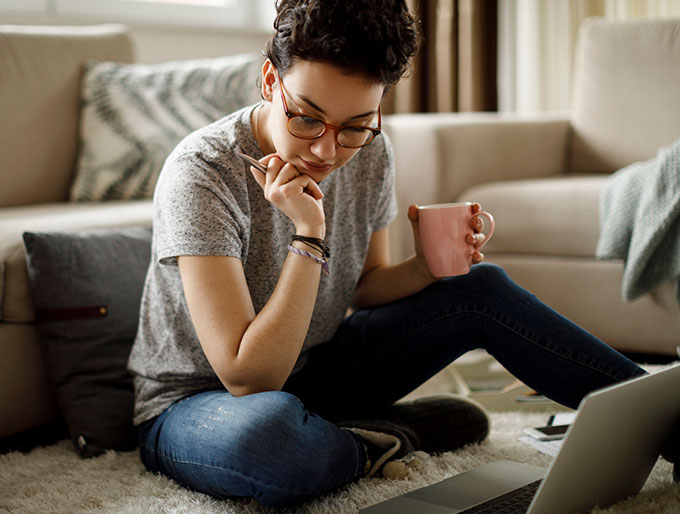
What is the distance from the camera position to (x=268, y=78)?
3.59 ft

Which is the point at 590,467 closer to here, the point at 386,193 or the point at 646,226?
the point at 386,193

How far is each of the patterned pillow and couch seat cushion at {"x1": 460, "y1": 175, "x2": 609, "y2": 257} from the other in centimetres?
75

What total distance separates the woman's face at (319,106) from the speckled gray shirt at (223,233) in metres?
0.11

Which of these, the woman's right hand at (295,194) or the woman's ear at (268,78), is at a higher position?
the woman's ear at (268,78)

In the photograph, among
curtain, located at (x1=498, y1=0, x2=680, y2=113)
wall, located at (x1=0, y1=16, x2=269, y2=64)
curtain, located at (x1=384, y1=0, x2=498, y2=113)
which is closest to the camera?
wall, located at (x1=0, y1=16, x2=269, y2=64)

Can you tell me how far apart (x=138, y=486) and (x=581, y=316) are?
128cm

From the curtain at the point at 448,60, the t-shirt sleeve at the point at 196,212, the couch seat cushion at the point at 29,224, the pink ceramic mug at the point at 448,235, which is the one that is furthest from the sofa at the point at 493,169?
the curtain at the point at 448,60

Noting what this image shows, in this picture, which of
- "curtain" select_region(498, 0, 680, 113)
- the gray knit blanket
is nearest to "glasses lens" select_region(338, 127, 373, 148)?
the gray knit blanket

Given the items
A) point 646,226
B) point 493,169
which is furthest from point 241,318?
point 493,169

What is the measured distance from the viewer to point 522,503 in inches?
41.2

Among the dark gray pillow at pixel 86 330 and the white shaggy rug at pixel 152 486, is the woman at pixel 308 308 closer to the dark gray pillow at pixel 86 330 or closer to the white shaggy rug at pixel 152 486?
the white shaggy rug at pixel 152 486

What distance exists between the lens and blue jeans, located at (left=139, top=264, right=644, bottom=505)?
104 centimetres

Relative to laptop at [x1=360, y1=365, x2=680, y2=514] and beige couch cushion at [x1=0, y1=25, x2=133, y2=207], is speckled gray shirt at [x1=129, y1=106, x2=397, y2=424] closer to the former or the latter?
laptop at [x1=360, y1=365, x2=680, y2=514]

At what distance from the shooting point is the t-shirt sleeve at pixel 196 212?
1.06 m
